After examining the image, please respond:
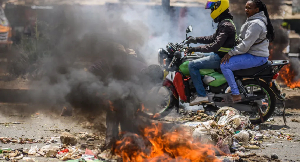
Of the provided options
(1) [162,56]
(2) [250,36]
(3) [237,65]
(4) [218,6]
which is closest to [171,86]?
(1) [162,56]

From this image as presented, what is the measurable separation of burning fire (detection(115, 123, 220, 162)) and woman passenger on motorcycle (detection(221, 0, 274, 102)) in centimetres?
204

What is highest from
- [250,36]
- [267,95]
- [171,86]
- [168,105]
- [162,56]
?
[250,36]

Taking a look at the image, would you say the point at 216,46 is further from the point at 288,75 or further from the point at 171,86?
the point at 288,75

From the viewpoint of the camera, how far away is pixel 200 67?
656 cm

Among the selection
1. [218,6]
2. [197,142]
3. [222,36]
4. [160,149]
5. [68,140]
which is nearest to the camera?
[160,149]

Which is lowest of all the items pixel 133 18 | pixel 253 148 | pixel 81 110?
pixel 253 148

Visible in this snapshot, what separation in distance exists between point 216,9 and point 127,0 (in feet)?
4.88

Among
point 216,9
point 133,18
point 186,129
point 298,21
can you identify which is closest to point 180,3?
point 298,21

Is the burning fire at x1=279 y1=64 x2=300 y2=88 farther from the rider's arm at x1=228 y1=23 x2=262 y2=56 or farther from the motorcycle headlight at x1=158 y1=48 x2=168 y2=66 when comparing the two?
the rider's arm at x1=228 y1=23 x2=262 y2=56

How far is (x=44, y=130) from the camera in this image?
19.9 ft

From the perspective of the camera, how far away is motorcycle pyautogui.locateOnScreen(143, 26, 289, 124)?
6.45 metres

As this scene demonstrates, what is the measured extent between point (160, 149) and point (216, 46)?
8.38 feet

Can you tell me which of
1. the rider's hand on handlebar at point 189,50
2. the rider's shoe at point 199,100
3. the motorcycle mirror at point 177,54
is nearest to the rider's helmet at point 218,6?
the rider's hand on handlebar at point 189,50

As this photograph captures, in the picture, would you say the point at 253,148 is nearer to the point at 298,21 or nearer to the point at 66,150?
the point at 66,150
